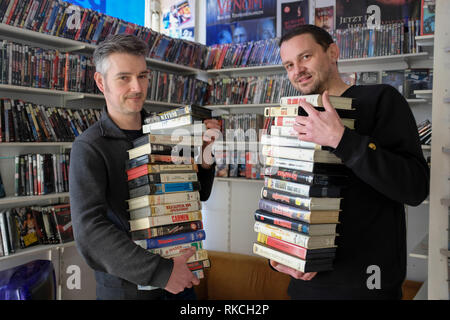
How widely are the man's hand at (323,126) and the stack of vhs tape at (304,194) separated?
4 centimetres

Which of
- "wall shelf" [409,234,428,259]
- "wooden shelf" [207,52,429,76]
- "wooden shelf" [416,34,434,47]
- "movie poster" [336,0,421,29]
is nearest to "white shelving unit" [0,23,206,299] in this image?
"wooden shelf" [207,52,429,76]

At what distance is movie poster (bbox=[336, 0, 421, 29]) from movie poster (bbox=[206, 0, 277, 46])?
734 mm

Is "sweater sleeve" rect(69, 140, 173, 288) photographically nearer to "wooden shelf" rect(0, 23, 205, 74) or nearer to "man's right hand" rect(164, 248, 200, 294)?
"man's right hand" rect(164, 248, 200, 294)

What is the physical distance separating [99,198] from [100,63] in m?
0.54

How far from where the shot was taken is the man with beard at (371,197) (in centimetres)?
108

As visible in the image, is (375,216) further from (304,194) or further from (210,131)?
(210,131)

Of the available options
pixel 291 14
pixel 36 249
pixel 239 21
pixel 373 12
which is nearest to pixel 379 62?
pixel 373 12

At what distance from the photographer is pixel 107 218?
4.22ft

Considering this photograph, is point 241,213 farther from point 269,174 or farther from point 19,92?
point 269,174

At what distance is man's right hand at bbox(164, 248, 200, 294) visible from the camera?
1.21m

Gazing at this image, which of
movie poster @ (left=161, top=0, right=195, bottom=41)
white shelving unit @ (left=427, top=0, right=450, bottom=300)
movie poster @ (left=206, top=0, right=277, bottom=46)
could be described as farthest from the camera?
movie poster @ (left=161, top=0, right=195, bottom=41)

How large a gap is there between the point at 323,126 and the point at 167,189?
1.92 feet

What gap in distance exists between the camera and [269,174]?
1276mm
